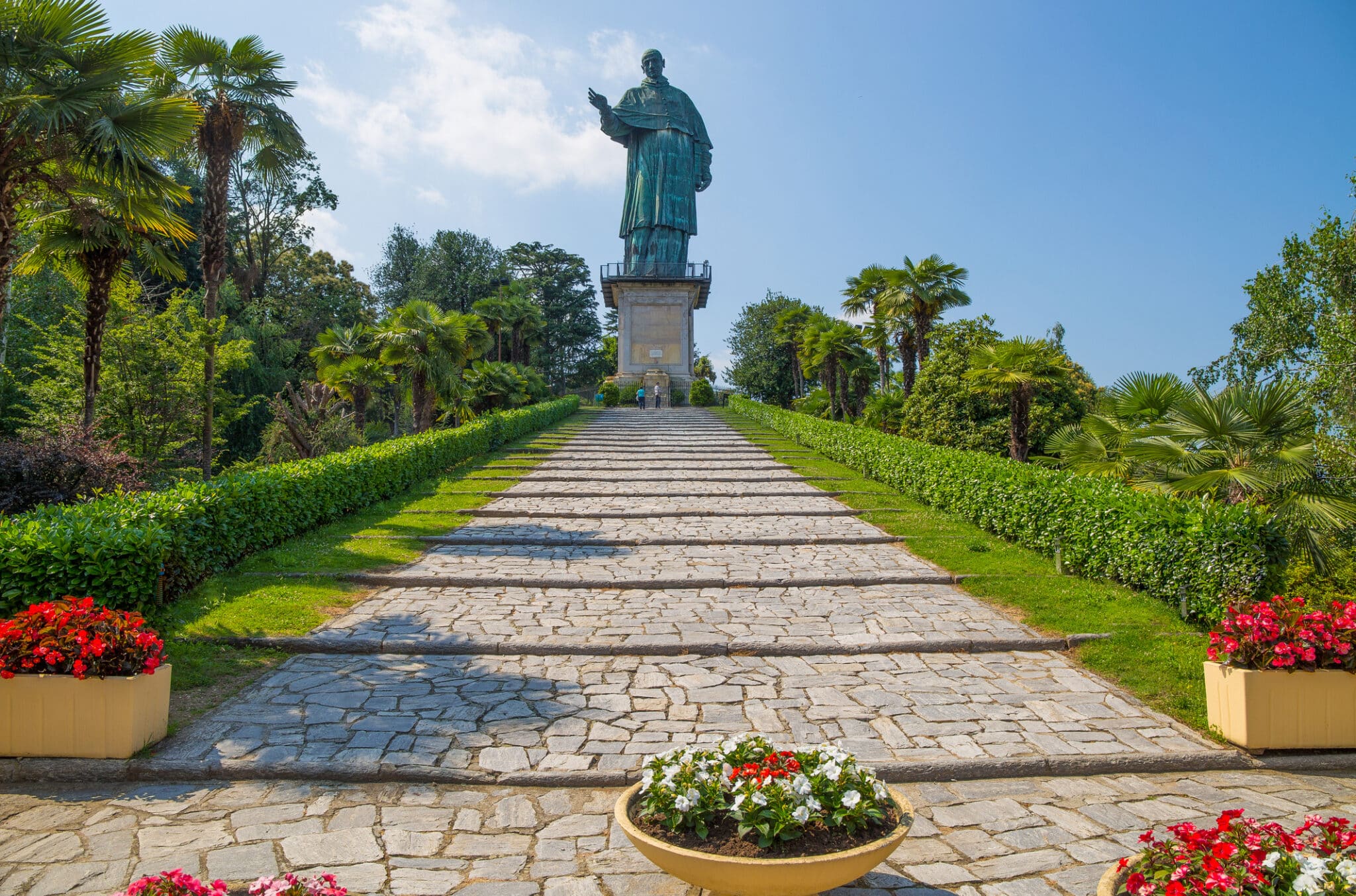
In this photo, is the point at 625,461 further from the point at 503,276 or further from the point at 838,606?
the point at 503,276

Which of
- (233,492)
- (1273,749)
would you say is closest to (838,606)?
(1273,749)

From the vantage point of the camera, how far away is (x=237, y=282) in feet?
142

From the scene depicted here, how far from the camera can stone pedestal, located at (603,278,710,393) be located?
1893 inches

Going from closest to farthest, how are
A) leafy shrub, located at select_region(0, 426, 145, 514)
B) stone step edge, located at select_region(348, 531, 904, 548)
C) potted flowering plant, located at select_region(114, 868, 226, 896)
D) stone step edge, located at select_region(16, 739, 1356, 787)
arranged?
potted flowering plant, located at select_region(114, 868, 226, 896)
stone step edge, located at select_region(16, 739, 1356, 787)
leafy shrub, located at select_region(0, 426, 145, 514)
stone step edge, located at select_region(348, 531, 904, 548)

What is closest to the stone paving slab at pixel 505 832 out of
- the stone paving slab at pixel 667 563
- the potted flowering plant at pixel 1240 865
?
the potted flowering plant at pixel 1240 865

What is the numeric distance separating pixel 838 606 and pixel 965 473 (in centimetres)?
581

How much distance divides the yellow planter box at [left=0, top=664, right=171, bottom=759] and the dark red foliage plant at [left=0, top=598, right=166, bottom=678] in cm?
7

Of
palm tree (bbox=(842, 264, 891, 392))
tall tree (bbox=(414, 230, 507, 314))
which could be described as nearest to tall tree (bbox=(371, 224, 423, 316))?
tall tree (bbox=(414, 230, 507, 314))

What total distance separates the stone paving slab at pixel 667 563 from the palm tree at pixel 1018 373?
555 cm

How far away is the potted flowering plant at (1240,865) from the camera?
2.73m

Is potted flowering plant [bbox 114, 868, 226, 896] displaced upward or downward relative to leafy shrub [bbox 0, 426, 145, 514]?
downward

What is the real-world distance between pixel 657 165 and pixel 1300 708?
46752 millimetres

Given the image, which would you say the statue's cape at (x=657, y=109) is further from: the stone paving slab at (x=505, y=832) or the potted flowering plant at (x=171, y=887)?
the potted flowering plant at (x=171, y=887)

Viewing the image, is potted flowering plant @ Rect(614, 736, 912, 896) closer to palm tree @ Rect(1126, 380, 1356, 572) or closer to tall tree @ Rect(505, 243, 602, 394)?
palm tree @ Rect(1126, 380, 1356, 572)
